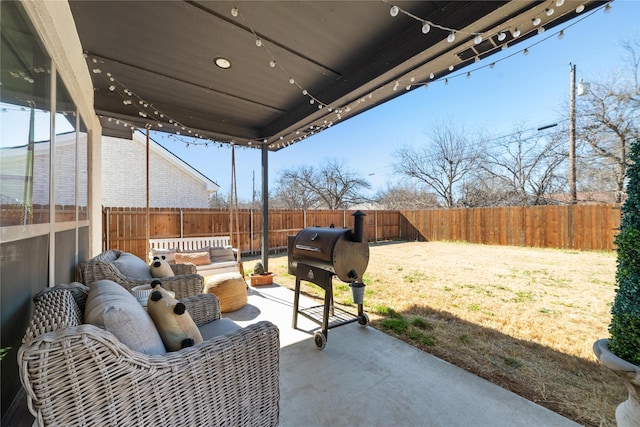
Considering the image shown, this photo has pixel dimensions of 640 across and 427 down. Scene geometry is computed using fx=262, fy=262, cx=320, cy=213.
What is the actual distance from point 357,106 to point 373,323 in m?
2.66

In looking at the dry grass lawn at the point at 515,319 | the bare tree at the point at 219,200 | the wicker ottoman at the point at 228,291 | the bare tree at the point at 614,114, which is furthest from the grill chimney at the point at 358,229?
the bare tree at the point at 219,200

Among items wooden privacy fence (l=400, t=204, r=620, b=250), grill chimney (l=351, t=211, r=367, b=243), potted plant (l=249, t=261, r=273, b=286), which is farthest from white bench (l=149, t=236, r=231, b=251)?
wooden privacy fence (l=400, t=204, r=620, b=250)

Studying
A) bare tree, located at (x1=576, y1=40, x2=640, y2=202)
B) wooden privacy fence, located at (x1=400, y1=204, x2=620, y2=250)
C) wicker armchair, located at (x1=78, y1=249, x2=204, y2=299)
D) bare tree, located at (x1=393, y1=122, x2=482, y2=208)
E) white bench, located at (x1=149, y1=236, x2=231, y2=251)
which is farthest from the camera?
bare tree, located at (x1=393, y1=122, x2=482, y2=208)

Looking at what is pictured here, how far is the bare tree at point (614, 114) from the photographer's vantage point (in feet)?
24.7

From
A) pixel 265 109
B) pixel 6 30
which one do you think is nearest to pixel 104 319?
pixel 6 30

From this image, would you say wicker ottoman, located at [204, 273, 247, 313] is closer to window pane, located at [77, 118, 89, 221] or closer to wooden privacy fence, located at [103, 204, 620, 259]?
window pane, located at [77, 118, 89, 221]

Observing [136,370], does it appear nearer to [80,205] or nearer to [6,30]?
[6,30]

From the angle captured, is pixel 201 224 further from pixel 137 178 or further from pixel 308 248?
pixel 308 248

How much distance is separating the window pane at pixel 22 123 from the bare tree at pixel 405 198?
55.3 ft

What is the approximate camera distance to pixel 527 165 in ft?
40.7

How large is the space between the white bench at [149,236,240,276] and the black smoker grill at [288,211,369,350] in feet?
7.44

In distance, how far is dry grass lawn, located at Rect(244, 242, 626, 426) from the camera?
195cm

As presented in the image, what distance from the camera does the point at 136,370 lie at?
876mm

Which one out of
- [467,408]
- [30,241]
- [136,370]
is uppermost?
[30,241]
